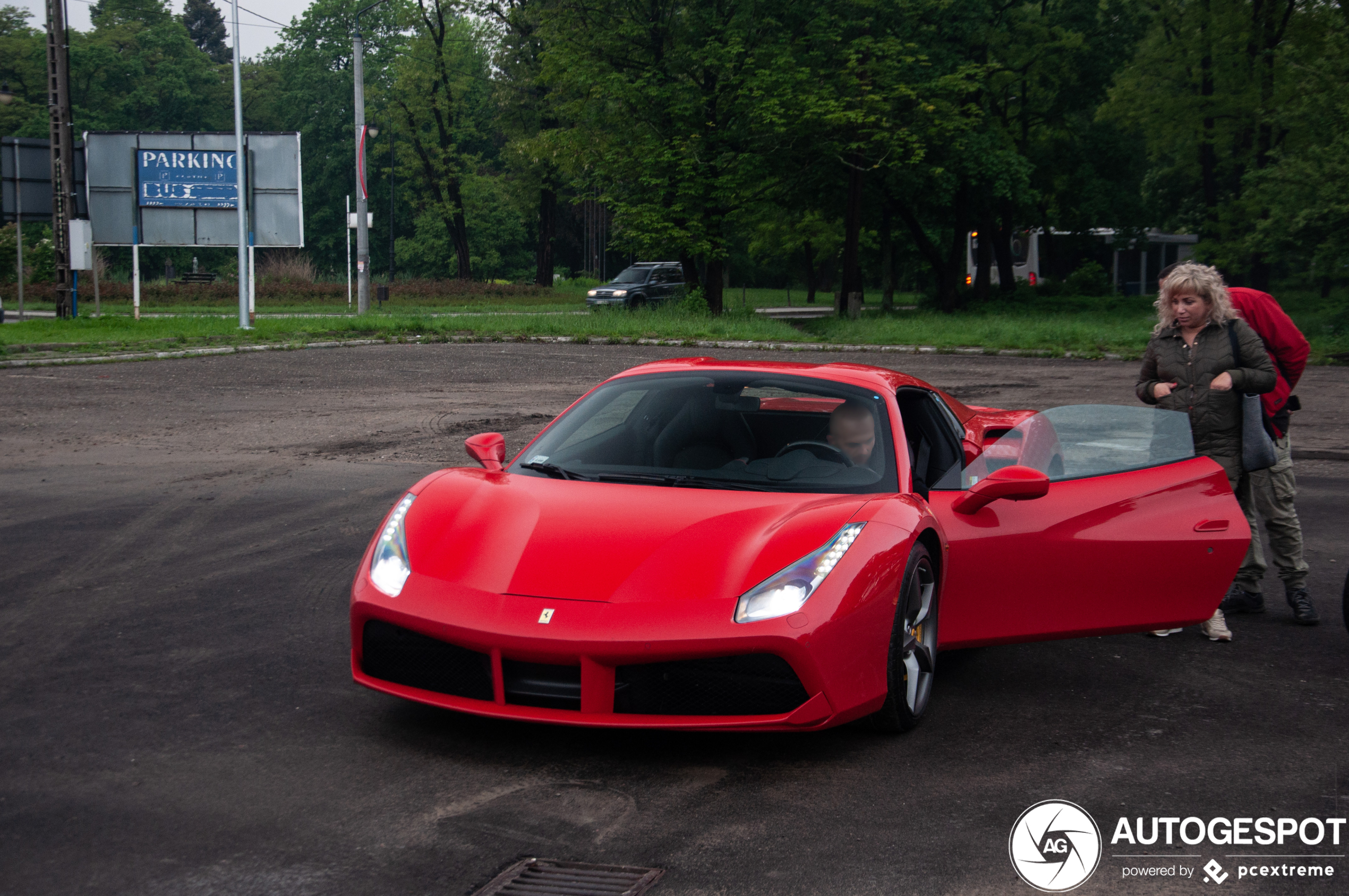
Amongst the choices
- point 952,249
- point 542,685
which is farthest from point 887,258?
point 542,685

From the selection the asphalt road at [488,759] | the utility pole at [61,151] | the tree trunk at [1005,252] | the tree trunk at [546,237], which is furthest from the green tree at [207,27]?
the asphalt road at [488,759]

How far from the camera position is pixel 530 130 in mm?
64250

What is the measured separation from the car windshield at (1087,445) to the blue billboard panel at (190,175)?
99.7 ft

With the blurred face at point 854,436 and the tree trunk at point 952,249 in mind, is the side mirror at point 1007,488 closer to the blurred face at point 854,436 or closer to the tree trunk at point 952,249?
the blurred face at point 854,436

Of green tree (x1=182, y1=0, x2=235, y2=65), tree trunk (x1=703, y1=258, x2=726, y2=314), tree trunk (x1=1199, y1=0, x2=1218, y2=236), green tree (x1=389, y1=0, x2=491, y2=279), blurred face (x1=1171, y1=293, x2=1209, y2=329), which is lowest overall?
blurred face (x1=1171, y1=293, x2=1209, y2=329)

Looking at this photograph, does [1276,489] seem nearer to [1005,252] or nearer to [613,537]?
[613,537]

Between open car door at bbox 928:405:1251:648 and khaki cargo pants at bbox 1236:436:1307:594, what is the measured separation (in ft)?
4.28

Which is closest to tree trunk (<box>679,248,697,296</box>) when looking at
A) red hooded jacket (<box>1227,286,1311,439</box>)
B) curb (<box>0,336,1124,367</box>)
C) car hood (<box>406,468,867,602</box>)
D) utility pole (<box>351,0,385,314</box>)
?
utility pole (<box>351,0,385,314</box>)

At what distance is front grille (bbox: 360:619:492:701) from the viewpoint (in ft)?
13.2

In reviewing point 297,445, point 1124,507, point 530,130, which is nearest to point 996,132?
point 530,130

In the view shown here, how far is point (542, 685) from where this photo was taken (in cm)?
393

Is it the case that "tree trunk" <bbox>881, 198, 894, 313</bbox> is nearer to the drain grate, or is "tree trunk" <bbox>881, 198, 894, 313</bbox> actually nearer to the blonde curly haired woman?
the blonde curly haired woman

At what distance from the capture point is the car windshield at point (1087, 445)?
5172mm

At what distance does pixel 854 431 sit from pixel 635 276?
41.7m
